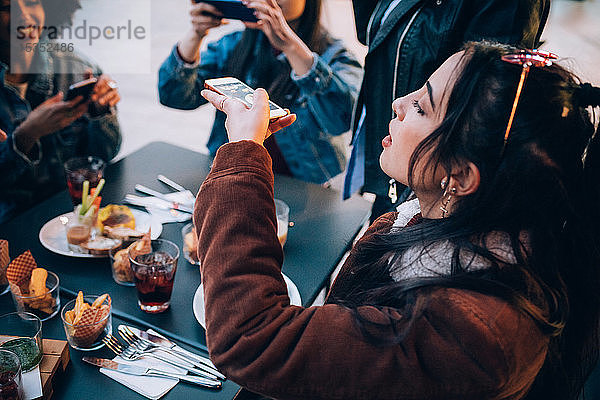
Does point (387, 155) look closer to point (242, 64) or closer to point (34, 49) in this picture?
point (242, 64)

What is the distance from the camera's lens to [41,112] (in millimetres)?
1816

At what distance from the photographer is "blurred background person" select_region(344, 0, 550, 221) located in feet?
4.68

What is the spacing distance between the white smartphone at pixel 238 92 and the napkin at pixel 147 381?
0.54 meters

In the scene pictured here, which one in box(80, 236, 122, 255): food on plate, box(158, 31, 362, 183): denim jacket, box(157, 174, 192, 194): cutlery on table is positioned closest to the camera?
box(80, 236, 122, 255): food on plate

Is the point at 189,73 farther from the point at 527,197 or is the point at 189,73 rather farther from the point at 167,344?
the point at 527,197

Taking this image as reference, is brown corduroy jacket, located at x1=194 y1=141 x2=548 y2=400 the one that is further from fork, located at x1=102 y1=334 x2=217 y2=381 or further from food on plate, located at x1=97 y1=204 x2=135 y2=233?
food on plate, located at x1=97 y1=204 x2=135 y2=233

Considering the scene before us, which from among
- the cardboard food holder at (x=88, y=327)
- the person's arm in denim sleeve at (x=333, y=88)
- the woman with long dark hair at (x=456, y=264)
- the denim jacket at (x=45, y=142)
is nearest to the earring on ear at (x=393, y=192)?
the person's arm in denim sleeve at (x=333, y=88)

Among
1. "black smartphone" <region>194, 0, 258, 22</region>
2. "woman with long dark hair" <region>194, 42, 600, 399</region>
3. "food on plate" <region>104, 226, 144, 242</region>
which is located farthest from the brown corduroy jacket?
"black smartphone" <region>194, 0, 258, 22</region>

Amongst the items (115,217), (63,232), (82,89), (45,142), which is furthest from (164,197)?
(45,142)

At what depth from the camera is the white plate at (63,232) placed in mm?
1349

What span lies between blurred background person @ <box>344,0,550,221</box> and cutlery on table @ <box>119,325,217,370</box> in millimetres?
736

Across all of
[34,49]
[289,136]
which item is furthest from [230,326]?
[34,49]

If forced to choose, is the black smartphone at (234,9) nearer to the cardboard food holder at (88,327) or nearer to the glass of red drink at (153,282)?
the glass of red drink at (153,282)

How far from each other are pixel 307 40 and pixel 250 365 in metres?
1.55
